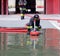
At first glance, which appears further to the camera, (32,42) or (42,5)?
(42,5)

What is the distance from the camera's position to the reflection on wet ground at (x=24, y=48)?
10.1 meters

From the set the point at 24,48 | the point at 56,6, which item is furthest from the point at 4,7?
the point at 24,48

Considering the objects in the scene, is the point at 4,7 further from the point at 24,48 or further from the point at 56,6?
the point at 24,48

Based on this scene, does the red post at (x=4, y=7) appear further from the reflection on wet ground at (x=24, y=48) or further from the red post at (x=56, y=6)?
the reflection on wet ground at (x=24, y=48)

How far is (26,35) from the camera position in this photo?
48.6 ft

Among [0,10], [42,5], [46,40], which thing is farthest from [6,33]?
[42,5]

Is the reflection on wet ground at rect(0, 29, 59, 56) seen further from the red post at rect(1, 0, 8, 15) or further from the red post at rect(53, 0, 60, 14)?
the red post at rect(53, 0, 60, 14)

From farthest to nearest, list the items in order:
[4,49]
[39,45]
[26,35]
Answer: [26,35]
[39,45]
[4,49]

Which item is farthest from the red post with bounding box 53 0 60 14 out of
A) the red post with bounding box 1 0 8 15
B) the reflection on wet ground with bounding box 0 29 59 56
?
the reflection on wet ground with bounding box 0 29 59 56

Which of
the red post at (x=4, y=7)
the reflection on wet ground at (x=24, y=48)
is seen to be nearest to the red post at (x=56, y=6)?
the red post at (x=4, y=7)

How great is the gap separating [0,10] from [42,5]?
5.97m

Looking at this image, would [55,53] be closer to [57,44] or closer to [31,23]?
[57,44]

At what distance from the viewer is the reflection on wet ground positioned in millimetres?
10117

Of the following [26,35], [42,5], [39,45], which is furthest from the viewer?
[42,5]
